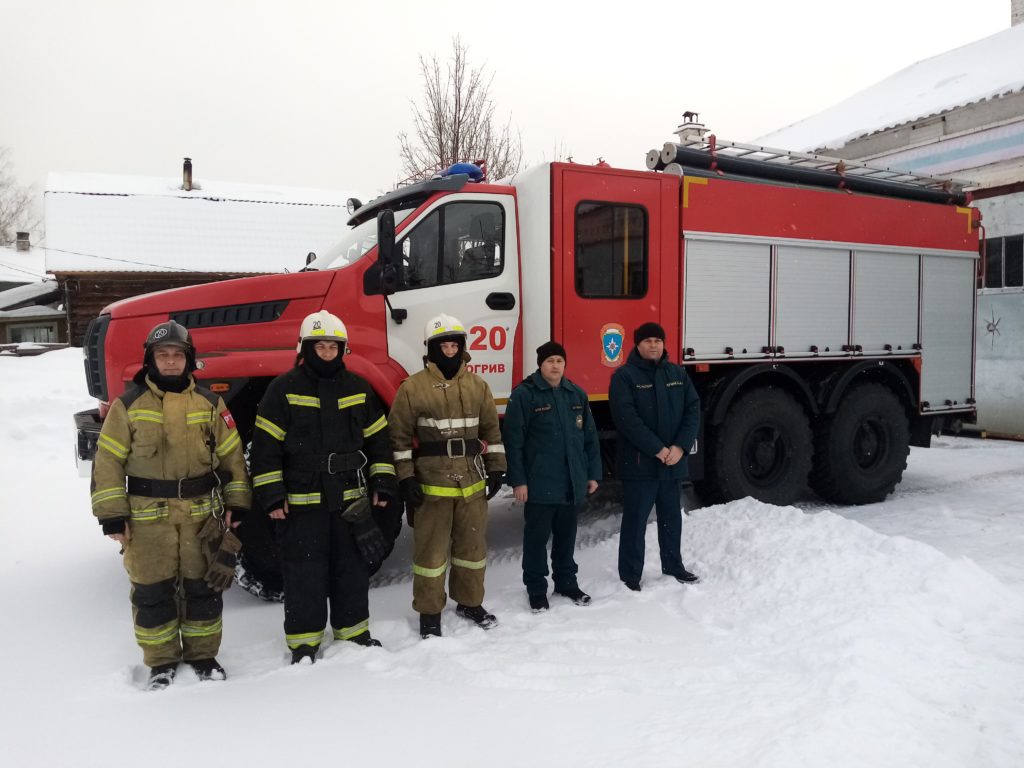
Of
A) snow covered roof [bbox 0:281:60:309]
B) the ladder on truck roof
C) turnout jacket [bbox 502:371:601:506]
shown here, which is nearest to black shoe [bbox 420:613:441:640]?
turnout jacket [bbox 502:371:601:506]

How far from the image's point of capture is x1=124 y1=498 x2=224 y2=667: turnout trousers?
3525 millimetres

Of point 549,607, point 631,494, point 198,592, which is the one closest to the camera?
point 198,592

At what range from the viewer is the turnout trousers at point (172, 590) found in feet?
11.6

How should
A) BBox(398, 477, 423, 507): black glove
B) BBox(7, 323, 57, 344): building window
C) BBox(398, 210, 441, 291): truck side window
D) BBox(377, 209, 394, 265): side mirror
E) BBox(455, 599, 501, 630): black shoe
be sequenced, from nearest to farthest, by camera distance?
1. BBox(398, 477, 423, 507): black glove
2. BBox(455, 599, 501, 630): black shoe
3. BBox(377, 209, 394, 265): side mirror
4. BBox(398, 210, 441, 291): truck side window
5. BBox(7, 323, 57, 344): building window

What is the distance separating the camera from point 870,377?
24.3 ft

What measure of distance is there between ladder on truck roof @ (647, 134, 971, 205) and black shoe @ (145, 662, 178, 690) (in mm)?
5134

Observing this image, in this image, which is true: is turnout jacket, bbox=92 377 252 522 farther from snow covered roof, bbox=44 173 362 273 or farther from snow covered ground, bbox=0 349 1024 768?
snow covered roof, bbox=44 173 362 273

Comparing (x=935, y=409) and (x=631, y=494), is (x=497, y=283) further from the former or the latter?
(x=935, y=409)

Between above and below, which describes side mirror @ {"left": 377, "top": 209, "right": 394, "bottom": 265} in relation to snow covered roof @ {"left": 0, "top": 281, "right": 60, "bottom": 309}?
below

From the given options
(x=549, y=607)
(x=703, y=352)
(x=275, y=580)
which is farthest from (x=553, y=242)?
(x=275, y=580)

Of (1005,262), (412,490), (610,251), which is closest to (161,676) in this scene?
(412,490)

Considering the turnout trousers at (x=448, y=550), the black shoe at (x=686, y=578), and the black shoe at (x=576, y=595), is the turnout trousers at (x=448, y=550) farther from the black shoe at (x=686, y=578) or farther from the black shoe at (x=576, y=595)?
the black shoe at (x=686, y=578)

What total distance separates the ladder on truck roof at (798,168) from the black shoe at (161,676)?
513 cm

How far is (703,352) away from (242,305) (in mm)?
3725
